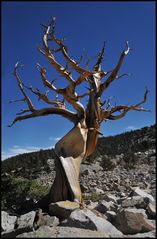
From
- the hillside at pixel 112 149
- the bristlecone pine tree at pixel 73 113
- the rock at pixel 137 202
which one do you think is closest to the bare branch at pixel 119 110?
the bristlecone pine tree at pixel 73 113

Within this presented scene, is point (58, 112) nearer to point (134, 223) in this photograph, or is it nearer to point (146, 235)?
point (134, 223)

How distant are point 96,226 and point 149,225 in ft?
3.00

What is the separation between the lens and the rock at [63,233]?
466 cm

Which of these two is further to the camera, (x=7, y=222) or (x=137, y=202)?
(x=137, y=202)

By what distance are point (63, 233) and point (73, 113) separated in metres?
3.90

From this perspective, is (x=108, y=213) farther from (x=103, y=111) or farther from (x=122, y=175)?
→ (x=122, y=175)

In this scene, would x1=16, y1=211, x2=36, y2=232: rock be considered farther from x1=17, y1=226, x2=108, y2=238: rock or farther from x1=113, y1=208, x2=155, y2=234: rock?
x1=113, y1=208, x2=155, y2=234: rock

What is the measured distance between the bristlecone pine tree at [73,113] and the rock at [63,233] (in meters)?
2.35

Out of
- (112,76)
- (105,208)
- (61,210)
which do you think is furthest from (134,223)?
(112,76)

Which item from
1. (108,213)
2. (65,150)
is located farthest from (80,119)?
(108,213)

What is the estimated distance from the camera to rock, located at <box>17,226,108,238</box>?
4660 millimetres

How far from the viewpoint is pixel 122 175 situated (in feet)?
47.1

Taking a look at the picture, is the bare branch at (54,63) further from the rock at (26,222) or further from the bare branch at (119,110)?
the rock at (26,222)

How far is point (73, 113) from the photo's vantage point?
8.25 m
